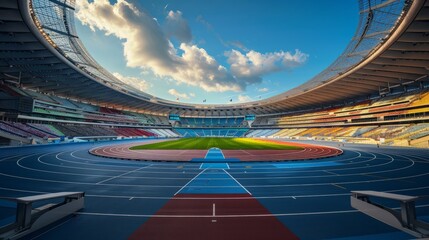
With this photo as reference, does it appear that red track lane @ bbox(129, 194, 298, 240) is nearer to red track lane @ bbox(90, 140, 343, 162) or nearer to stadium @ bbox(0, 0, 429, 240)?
stadium @ bbox(0, 0, 429, 240)

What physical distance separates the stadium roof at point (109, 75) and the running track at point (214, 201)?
18855 millimetres

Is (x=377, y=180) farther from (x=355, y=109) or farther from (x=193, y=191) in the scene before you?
(x=355, y=109)

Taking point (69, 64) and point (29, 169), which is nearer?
point (29, 169)

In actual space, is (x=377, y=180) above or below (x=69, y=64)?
below

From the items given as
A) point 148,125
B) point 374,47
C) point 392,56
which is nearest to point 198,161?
point 374,47

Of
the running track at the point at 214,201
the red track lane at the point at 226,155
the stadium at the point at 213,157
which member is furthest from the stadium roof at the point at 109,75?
the running track at the point at 214,201

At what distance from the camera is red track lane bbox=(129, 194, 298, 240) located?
5.66m

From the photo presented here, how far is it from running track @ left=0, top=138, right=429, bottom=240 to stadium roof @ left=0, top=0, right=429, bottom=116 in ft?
61.9

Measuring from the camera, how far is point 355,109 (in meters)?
54.0

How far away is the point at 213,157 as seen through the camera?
21.9 m

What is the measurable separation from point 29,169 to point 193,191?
47.3ft

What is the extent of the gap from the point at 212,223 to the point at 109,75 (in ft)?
178

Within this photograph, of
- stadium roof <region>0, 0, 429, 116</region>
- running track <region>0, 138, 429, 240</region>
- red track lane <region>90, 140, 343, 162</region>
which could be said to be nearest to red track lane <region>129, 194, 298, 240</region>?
running track <region>0, 138, 429, 240</region>

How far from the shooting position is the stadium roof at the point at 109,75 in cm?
2202
